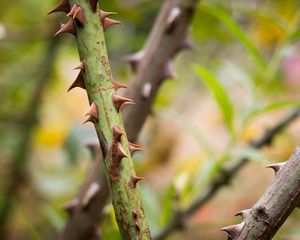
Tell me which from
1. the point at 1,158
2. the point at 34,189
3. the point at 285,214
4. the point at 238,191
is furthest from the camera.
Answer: the point at 238,191

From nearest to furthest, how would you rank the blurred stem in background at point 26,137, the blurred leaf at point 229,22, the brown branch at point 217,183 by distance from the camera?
1. the blurred leaf at point 229,22
2. the brown branch at point 217,183
3. the blurred stem in background at point 26,137

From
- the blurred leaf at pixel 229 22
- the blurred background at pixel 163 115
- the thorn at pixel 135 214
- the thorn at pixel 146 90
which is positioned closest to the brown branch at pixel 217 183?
the blurred background at pixel 163 115

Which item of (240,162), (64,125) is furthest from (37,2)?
(240,162)

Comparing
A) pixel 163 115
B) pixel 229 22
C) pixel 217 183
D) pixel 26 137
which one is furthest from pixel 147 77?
pixel 26 137

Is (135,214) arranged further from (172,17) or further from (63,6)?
(172,17)

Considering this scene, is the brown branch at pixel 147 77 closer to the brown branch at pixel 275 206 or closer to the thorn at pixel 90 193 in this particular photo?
the thorn at pixel 90 193

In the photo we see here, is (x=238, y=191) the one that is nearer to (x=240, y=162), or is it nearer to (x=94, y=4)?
(x=240, y=162)
